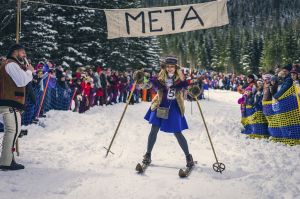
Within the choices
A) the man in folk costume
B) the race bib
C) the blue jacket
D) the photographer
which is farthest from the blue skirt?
the blue jacket

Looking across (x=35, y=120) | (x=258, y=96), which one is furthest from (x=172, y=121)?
(x=35, y=120)

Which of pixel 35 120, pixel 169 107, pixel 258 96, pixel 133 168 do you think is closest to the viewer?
pixel 133 168

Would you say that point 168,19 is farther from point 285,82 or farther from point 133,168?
point 133,168

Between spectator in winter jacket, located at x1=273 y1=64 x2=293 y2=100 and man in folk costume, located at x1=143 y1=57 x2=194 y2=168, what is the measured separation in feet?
11.8

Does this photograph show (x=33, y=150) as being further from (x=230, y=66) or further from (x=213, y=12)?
(x=230, y=66)

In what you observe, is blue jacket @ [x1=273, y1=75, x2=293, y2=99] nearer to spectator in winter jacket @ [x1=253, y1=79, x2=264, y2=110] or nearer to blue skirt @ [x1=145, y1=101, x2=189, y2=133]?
spectator in winter jacket @ [x1=253, y1=79, x2=264, y2=110]

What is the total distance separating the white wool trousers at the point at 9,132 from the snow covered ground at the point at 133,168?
0.29 metres

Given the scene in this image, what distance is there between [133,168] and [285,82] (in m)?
4.85

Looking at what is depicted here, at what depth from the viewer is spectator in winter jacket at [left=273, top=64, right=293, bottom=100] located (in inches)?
376

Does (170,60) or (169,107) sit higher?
(170,60)

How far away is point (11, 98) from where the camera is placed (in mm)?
6145

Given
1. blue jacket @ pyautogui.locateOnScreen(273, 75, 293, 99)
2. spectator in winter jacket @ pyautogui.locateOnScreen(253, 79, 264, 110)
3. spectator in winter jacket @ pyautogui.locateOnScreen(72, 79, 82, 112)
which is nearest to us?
blue jacket @ pyautogui.locateOnScreen(273, 75, 293, 99)

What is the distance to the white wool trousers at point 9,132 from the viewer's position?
20.0 ft

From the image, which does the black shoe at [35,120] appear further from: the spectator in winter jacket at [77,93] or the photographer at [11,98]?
the photographer at [11,98]
